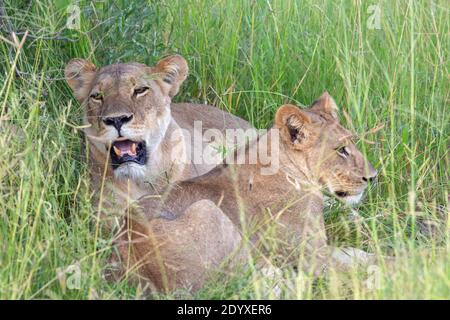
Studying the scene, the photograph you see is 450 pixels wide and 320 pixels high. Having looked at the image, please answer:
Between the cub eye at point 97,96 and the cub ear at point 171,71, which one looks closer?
the cub eye at point 97,96

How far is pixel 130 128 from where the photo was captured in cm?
509

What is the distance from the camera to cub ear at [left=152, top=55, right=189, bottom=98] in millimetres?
5516

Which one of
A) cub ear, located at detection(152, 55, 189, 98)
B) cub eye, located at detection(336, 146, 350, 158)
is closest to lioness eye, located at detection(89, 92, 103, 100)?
cub ear, located at detection(152, 55, 189, 98)

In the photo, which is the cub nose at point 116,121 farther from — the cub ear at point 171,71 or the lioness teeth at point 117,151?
the cub ear at point 171,71

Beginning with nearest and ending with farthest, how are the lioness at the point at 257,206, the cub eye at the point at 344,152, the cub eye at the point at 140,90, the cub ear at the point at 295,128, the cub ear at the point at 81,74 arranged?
1. the lioness at the point at 257,206
2. the cub ear at the point at 295,128
3. the cub eye at the point at 344,152
4. the cub eye at the point at 140,90
5. the cub ear at the point at 81,74

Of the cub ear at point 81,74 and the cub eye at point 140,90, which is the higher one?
the cub ear at point 81,74

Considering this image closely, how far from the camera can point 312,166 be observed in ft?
16.1

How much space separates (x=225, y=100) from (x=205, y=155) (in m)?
0.55

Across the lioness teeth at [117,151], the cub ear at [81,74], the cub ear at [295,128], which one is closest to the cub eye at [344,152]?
the cub ear at [295,128]

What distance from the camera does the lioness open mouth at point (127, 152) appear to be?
204 inches

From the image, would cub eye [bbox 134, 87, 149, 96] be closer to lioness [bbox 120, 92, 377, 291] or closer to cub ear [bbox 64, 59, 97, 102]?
cub ear [bbox 64, 59, 97, 102]

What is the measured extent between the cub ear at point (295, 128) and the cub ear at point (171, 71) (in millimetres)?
918

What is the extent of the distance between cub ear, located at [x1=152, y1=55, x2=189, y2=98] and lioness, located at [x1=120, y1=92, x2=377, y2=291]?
0.83 metres

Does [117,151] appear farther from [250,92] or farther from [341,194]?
[250,92]
